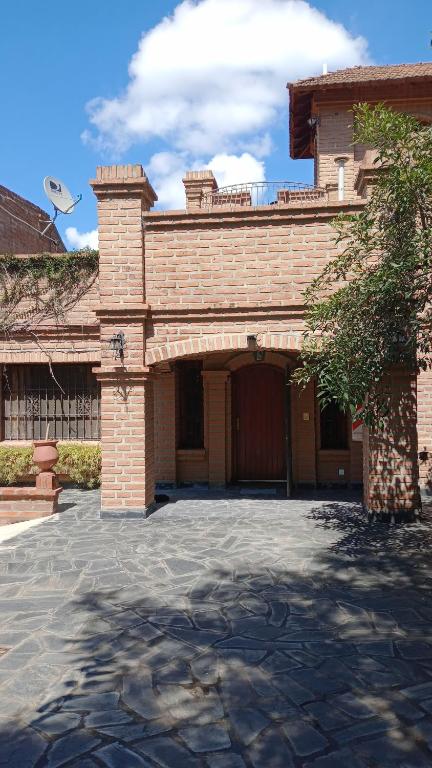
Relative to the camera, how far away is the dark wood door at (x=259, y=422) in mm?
11523

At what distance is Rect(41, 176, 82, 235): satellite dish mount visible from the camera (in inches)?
492

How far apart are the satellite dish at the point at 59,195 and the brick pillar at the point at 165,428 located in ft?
17.1

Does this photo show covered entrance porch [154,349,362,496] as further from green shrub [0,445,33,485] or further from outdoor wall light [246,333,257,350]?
outdoor wall light [246,333,257,350]

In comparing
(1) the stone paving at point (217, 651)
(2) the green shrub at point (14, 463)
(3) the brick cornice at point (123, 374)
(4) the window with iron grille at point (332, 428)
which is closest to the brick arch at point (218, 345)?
Answer: (3) the brick cornice at point (123, 374)

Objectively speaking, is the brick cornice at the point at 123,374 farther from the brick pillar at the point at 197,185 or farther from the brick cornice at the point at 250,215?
the brick pillar at the point at 197,185

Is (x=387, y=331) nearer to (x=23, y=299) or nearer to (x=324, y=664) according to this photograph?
→ (x=324, y=664)

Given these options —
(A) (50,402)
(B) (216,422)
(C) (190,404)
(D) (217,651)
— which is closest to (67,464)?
(A) (50,402)

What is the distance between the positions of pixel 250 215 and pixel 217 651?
20.0ft

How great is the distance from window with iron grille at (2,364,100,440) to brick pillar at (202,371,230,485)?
237 cm

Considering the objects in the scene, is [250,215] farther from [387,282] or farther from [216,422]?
[216,422]

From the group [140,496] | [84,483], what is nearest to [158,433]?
[84,483]

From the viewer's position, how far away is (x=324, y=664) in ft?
12.1

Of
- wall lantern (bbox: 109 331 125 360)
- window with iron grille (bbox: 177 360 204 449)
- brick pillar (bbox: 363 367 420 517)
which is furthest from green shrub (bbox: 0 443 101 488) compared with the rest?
brick pillar (bbox: 363 367 420 517)

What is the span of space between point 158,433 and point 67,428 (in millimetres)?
1964
